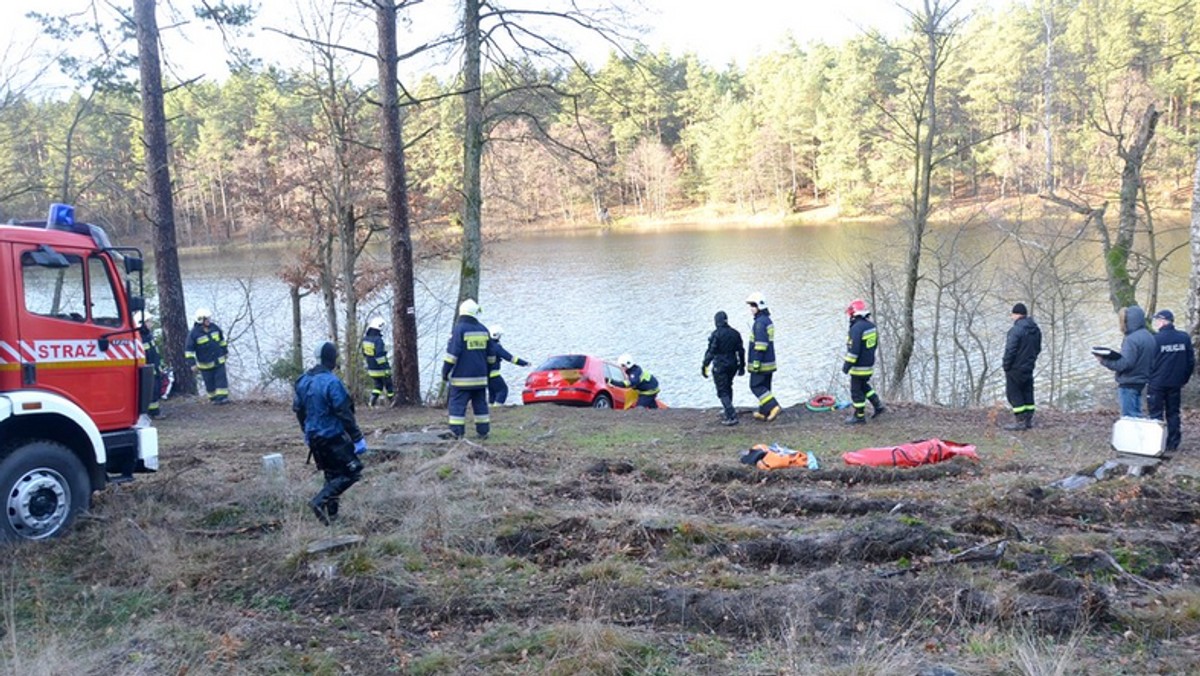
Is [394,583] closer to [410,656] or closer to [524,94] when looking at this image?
[410,656]

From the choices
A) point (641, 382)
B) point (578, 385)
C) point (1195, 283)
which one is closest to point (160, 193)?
point (578, 385)

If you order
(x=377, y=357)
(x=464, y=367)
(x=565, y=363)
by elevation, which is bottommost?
(x=565, y=363)

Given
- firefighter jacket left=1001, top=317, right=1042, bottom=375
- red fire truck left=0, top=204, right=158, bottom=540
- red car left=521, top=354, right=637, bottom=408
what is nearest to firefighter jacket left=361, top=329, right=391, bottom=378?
red car left=521, top=354, right=637, bottom=408

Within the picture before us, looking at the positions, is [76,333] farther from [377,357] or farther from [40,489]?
[377,357]

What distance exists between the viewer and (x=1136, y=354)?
10.0 metres

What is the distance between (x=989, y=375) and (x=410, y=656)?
2348 cm

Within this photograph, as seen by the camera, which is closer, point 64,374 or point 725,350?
point 64,374

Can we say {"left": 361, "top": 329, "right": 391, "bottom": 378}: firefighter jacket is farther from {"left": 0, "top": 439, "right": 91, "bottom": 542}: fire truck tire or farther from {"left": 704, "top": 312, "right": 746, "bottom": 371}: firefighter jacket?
{"left": 0, "top": 439, "right": 91, "bottom": 542}: fire truck tire

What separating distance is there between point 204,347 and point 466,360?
25.4 feet

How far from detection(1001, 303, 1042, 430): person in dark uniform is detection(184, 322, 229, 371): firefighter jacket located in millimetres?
14099

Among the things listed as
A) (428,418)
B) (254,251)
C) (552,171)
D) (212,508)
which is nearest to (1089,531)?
(212,508)

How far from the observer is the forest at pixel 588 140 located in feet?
55.0

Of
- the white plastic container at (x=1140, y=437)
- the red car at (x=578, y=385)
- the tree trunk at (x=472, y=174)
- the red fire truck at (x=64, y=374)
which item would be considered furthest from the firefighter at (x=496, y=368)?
the white plastic container at (x=1140, y=437)

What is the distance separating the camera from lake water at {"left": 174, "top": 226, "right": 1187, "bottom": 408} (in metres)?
24.4
